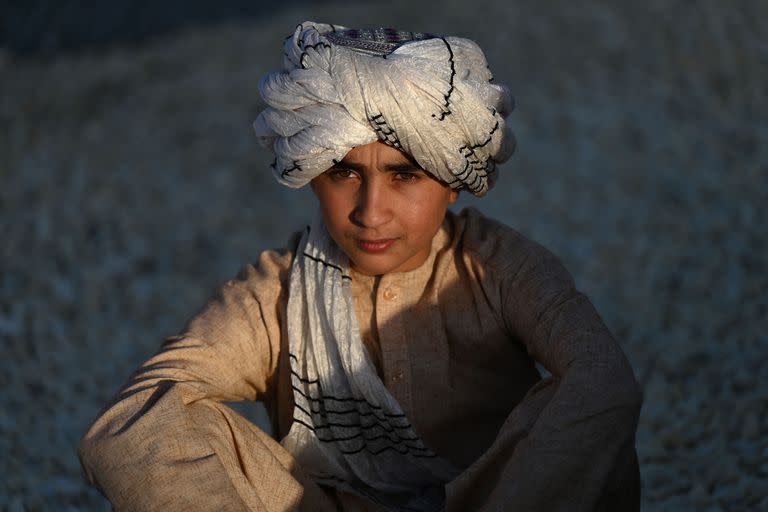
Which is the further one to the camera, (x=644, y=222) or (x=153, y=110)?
(x=153, y=110)

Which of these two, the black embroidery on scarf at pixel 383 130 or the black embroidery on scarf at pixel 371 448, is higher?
the black embroidery on scarf at pixel 383 130

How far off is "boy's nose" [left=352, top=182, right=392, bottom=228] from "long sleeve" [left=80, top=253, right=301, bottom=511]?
34 cm

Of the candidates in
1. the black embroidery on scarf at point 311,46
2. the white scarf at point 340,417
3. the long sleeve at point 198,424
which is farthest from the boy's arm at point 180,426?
the black embroidery on scarf at point 311,46

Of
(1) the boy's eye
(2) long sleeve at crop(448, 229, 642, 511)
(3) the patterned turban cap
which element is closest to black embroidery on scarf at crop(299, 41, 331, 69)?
(3) the patterned turban cap

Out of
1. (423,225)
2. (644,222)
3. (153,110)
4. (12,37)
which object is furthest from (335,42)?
(12,37)

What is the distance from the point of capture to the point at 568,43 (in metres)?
7.11

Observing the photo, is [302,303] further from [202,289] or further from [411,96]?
[202,289]

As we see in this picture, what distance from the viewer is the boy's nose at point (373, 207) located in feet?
7.48

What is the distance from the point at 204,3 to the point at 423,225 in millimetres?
6588

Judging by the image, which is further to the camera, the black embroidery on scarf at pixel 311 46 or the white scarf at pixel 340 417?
the white scarf at pixel 340 417

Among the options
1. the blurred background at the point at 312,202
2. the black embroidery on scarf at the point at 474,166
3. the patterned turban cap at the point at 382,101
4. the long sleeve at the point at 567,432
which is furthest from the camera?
the blurred background at the point at 312,202

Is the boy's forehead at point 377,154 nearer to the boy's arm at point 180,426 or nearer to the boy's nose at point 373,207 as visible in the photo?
the boy's nose at point 373,207

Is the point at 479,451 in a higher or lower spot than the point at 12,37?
lower

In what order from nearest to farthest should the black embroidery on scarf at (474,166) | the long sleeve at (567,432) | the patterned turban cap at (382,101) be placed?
the long sleeve at (567,432) < the patterned turban cap at (382,101) < the black embroidery on scarf at (474,166)
